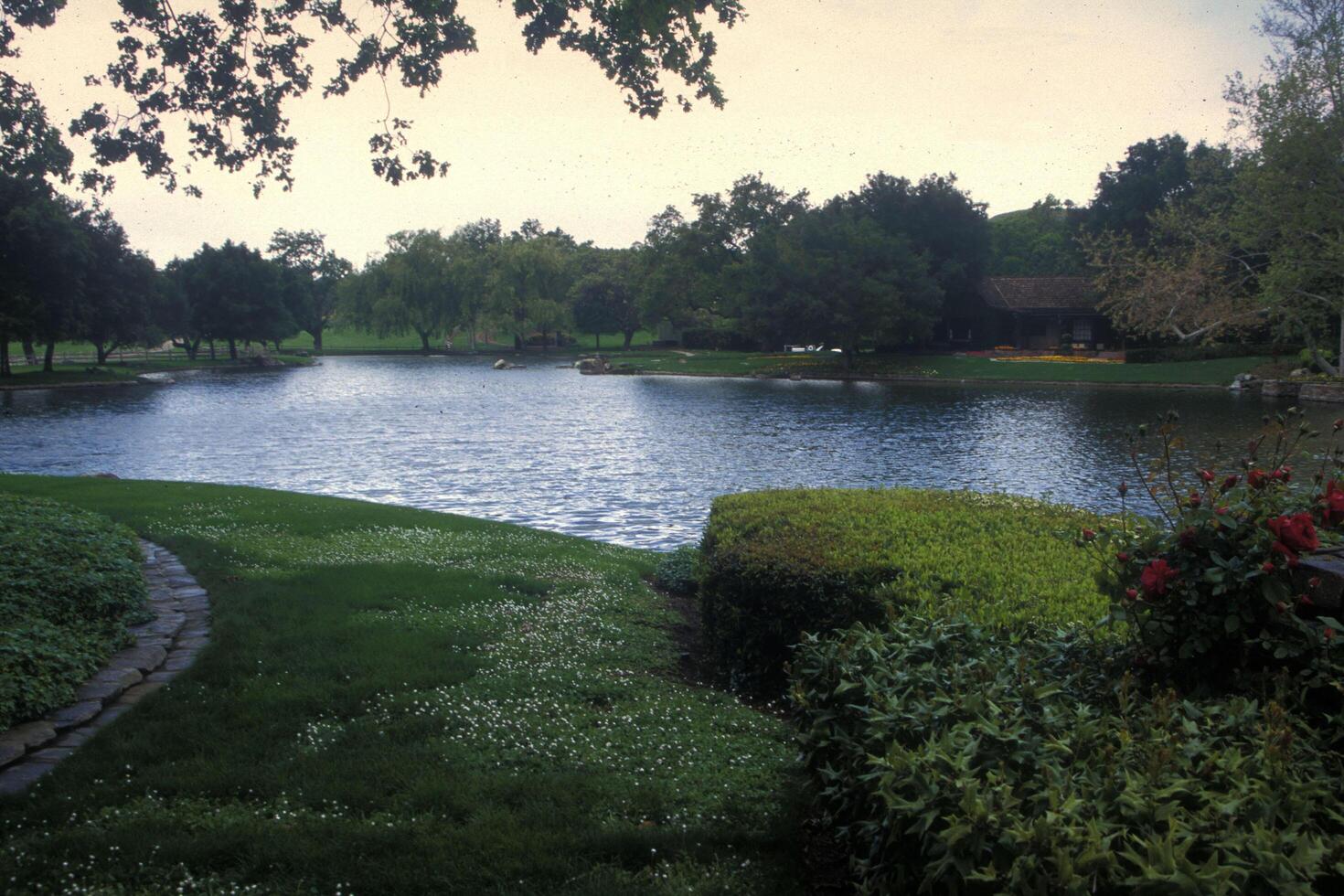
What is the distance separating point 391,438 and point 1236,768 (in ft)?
87.4

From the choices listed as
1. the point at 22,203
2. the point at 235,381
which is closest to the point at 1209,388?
the point at 235,381

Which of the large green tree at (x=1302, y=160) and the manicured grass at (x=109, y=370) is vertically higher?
the large green tree at (x=1302, y=160)

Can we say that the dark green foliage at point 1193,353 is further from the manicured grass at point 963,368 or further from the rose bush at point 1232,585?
the rose bush at point 1232,585

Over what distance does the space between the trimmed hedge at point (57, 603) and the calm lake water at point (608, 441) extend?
273 inches

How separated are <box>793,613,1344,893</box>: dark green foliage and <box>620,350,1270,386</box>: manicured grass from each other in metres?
46.9

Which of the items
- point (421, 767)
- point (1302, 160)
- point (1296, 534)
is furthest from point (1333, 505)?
point (1302, 160)

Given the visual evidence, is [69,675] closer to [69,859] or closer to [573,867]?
[69,859]

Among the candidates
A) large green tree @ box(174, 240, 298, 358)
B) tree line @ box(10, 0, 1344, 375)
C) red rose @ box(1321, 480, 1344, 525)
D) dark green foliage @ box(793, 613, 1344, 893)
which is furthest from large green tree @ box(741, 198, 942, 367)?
dark green foliage @ box(793, 613, 1344, 893)

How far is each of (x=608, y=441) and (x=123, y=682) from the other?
68.0 feet

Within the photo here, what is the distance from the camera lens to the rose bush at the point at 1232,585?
10.2ft

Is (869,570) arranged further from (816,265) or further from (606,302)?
(606,302)

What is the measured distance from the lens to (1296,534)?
309cm

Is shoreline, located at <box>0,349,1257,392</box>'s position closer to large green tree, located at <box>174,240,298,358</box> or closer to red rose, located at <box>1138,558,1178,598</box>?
large green tree, located at <box>174,240,298,358</box>

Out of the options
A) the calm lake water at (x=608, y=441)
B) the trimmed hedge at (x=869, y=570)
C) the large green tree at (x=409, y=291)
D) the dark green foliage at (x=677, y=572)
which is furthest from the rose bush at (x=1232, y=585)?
the large green tree at (x=409, y=291)
